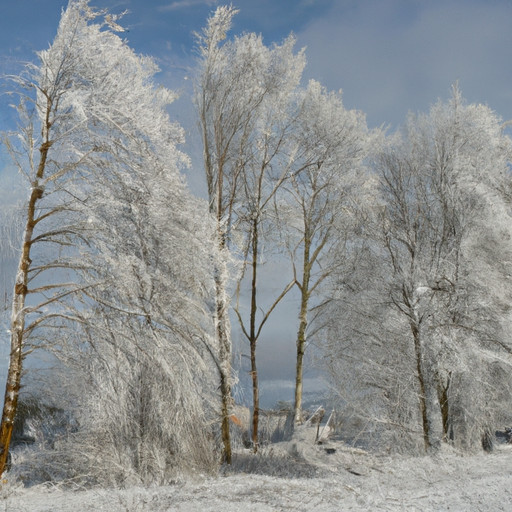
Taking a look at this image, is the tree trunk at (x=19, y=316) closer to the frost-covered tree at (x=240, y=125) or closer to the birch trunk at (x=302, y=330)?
the frost-covered tree at (x=240, y=125)

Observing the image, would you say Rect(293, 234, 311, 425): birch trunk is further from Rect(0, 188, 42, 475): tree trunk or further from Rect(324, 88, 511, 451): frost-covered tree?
Rect(0, 188, 42, 475): tree trunk

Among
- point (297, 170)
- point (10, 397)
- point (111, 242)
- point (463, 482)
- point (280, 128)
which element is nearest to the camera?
point (463, 482)

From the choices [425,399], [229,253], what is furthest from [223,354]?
[425,399]

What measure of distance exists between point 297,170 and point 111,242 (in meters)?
6.84

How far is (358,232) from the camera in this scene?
10508mm

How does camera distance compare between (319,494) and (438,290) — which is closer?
(319,494)

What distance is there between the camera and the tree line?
22.0 feet

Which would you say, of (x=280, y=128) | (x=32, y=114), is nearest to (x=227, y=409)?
(x=32, y=114)

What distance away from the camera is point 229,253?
817 cm

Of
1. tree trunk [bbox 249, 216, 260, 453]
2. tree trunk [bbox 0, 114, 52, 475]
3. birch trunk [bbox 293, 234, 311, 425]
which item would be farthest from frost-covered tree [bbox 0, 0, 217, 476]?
birch trunk [bbox 293, 234, 311, 425]

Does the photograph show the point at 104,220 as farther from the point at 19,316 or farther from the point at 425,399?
the point at 425,399

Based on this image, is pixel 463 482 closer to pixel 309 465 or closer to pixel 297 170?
pixel 309 465

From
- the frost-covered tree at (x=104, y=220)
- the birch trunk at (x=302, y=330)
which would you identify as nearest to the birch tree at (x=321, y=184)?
the birch trunk at (x=302, y=330)

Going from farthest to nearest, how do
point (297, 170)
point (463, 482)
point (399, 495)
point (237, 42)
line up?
point (297, 170), point (237, 42), point (463, 482), point (399, 495)
